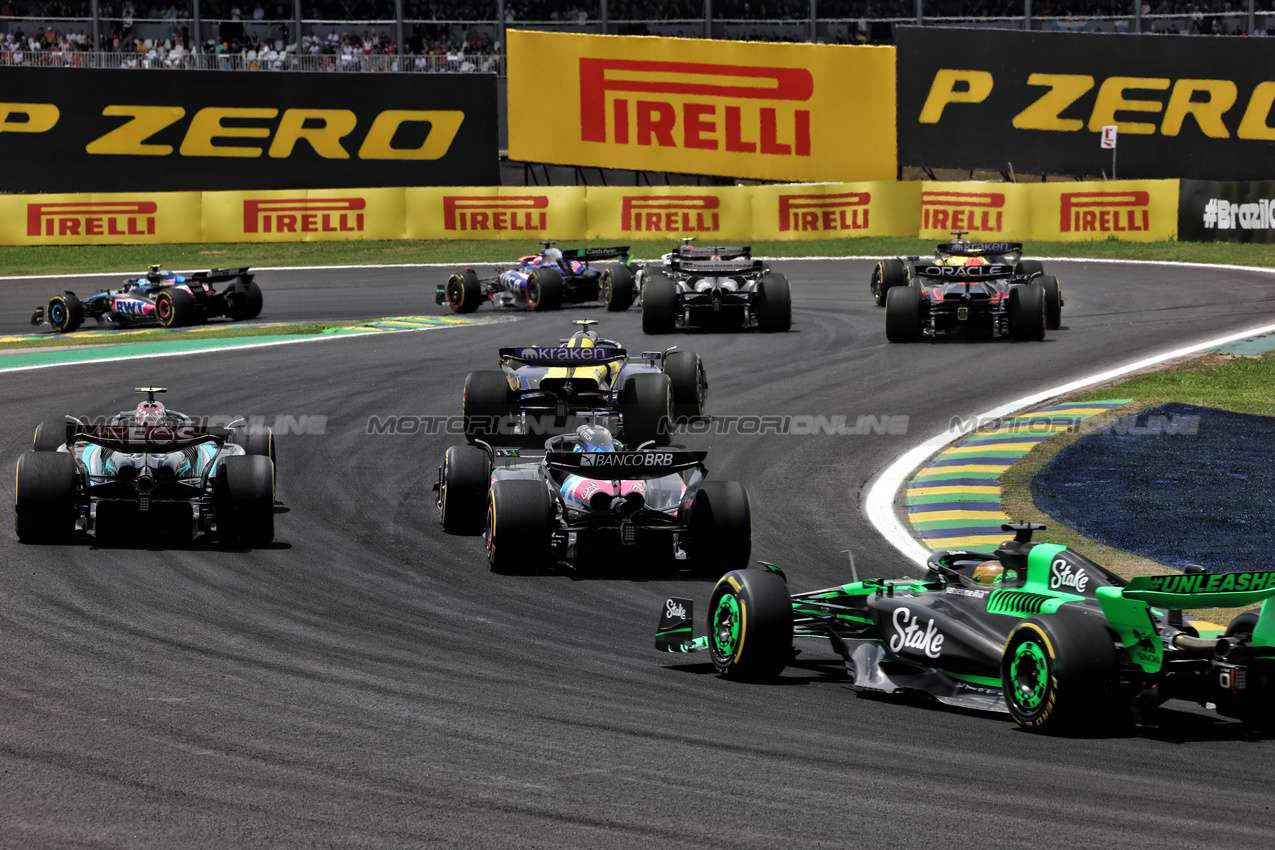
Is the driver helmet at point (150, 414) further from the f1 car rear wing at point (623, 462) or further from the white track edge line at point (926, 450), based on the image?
the white track edge line at point (926, 450)

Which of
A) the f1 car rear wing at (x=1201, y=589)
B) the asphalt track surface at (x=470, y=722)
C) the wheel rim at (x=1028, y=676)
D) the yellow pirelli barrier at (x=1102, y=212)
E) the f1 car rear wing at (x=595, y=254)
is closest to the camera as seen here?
the asphalt track surface at (x=470, y=722)

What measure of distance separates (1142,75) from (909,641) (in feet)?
130

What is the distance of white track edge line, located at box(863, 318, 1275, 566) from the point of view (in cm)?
1451

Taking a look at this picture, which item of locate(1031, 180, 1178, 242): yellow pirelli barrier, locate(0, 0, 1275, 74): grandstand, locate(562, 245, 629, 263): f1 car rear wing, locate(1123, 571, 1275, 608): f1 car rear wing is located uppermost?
locate(0, 0, 1275, 74): grandstand

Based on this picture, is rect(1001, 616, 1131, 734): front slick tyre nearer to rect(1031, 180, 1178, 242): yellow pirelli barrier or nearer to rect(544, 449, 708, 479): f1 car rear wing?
rect(544, 449, 708, 479): f1 car rear wing

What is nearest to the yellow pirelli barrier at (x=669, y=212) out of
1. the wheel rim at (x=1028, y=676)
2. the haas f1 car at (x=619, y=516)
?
the haas f1 car at (x=619, y=516)

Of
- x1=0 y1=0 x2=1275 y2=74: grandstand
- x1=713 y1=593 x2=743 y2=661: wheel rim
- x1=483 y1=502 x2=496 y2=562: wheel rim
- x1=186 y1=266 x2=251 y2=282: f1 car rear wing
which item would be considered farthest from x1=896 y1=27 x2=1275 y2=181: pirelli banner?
x1=713 y1=593 x2=743 y2=661: wheel rim

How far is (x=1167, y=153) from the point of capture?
147ft

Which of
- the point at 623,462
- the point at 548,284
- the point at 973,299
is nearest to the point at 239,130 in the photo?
the point at 548,284

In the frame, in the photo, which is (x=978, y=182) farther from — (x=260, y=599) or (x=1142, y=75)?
(x=260, y=599)

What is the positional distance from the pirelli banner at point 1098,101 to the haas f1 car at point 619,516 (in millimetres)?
35034

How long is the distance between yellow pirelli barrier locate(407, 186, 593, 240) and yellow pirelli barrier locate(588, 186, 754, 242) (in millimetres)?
609

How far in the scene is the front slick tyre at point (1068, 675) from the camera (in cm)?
788

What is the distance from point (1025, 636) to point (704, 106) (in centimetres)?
4099
